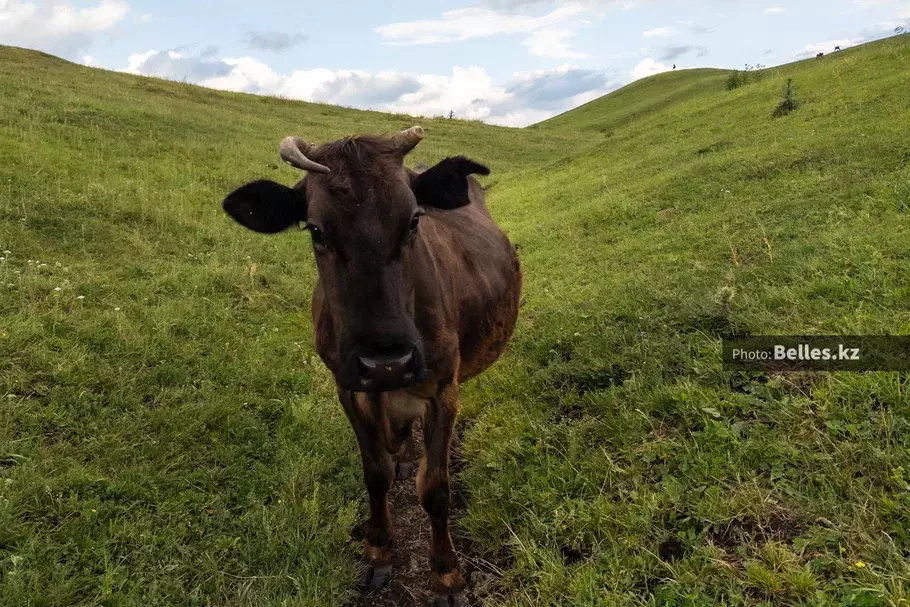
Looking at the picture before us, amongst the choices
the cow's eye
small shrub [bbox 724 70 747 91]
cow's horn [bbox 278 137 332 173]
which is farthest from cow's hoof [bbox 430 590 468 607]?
small shrub [bbox 724 70 747 91]

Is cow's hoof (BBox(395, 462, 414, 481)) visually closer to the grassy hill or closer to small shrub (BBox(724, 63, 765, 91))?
the grassy hill

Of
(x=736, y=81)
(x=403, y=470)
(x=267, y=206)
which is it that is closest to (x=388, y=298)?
(x=267, y=206)

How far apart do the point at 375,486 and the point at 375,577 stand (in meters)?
0.61

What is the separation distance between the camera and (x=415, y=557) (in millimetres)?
4059

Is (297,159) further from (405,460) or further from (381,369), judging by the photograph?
(405,460)

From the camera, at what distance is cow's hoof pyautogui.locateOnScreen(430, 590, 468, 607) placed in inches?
139

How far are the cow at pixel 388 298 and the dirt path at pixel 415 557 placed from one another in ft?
0.34

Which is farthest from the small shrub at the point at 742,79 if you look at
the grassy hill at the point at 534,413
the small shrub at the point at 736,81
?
the grassy hill at the point at 534,413

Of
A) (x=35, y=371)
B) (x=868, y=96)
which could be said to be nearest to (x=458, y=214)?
(x=35, y=371)

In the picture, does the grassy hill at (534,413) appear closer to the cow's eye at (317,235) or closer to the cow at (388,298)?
the cow at (388,298)

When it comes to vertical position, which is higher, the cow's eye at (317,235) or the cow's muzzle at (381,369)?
the cow's eye at (317,235)

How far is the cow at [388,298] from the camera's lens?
9.43ft

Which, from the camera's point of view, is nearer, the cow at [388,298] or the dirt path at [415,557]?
the cow at [388,298]

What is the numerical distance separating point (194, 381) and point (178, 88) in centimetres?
3267
